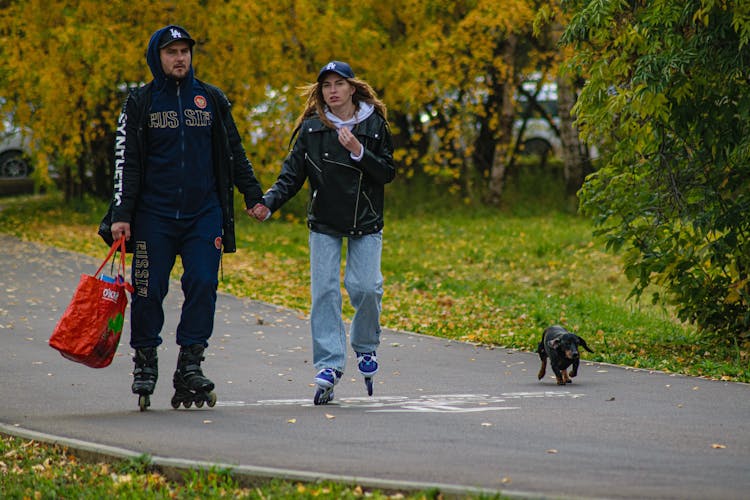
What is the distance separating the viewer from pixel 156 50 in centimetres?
741

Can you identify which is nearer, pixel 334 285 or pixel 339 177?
pixel 339 177

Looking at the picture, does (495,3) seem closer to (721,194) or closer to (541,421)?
(721,194)

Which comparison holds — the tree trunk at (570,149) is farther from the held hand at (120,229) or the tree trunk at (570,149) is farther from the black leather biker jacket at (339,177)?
the held hand at (120,229)

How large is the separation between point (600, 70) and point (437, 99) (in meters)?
17.2

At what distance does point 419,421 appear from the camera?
283 inches

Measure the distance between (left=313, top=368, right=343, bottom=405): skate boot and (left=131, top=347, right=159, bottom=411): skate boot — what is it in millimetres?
944

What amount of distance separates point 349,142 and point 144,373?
5.76ft

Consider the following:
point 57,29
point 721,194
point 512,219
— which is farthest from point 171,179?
point 512,219

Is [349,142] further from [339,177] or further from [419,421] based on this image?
[419,421]

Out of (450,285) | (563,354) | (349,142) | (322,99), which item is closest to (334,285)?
(349,142)

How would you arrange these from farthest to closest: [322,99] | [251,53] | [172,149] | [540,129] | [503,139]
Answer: [540,129] < [503,139] < [251,53] < [322,99] < [172,149]

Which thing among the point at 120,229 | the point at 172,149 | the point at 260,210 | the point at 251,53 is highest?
the point at 251,53

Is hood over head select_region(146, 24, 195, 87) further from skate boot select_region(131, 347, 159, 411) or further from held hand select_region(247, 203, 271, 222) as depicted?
skate boot select_region(131, 347, 159, 411)

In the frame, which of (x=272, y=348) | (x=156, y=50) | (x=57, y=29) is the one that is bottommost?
(x=272, y=348)
